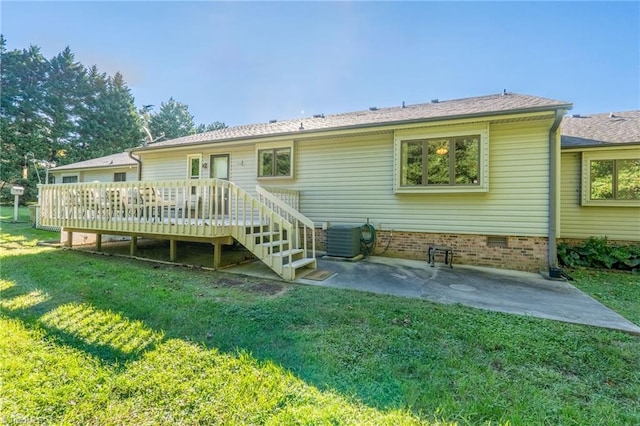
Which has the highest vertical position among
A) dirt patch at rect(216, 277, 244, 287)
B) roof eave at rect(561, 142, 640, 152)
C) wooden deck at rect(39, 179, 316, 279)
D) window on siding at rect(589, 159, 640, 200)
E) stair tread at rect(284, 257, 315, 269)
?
roof eave at rect(561, 142, 640, 152)

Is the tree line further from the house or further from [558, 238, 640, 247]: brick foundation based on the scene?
[558, 238, 640, 247]: brick foundation

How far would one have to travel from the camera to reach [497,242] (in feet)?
22.2

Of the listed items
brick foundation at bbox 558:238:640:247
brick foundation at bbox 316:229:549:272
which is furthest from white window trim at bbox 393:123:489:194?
brick foundation at bbox 558:238:640:247

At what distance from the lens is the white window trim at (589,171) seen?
756 centimetres

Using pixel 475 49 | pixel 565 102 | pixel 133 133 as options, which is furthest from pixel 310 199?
pixel 133 133

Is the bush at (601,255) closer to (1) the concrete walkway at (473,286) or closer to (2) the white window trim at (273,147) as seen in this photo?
(1) the concrete walkway at (473,286)

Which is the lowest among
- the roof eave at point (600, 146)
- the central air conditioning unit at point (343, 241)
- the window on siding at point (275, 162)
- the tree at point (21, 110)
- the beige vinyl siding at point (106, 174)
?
the central air conditioning unit at point (343, 241)

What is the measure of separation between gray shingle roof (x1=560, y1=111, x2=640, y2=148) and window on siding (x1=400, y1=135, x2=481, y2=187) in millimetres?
3611

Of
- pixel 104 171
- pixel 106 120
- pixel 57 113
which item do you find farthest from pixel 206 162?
pixel 57 113

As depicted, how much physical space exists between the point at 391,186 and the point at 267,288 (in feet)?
14.9

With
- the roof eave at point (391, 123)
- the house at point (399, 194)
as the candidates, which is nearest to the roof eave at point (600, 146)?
the house at point (399, 194)

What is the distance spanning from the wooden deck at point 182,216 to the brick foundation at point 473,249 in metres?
2.40

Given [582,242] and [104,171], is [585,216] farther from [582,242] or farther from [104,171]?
[104,171]

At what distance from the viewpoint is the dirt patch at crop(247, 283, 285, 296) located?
443cm
